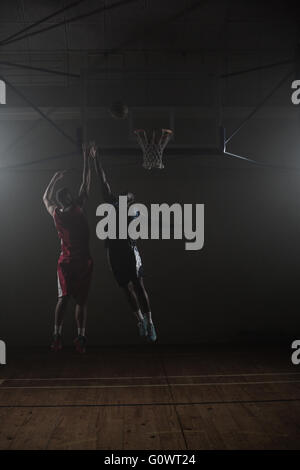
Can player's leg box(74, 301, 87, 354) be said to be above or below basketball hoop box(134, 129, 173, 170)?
below

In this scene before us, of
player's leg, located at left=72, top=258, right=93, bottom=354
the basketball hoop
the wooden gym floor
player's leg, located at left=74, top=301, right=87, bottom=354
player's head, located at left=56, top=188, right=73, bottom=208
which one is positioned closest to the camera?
the wooden gym floor

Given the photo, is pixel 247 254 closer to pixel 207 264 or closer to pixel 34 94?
pixel 207 264

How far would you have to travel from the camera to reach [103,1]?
6281 mm

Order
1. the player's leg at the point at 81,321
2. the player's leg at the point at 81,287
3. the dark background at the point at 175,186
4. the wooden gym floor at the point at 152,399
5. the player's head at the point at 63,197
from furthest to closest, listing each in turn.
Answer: the player's head at the point at 63,197
the player's leg at the point at 81,287
the player's leg at the point at 81,321
the dark background at the point at 175,186
the wooden gym floor at the point at 152,399

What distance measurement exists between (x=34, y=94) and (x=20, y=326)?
125 inches

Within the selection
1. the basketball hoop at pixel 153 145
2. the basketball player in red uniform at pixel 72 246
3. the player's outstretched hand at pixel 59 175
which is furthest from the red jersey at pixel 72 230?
the basketball hoop at pixel 153 145

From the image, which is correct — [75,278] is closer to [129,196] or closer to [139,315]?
[139,315]

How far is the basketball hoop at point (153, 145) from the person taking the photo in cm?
619

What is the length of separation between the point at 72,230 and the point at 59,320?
4.11 ft

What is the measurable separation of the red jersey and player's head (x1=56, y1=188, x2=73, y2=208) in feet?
0.33

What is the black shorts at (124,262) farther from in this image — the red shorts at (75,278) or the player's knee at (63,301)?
the player's knee at (63,301)

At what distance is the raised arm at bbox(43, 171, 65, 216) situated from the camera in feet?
→ 24.4

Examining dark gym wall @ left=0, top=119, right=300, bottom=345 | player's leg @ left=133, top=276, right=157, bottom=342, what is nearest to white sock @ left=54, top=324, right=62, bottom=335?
dark gym wall @ left=0, top=119, right=300, bottom=345

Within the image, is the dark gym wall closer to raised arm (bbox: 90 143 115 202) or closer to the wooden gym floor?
raised arm (bbox: 90 143 115 202)
